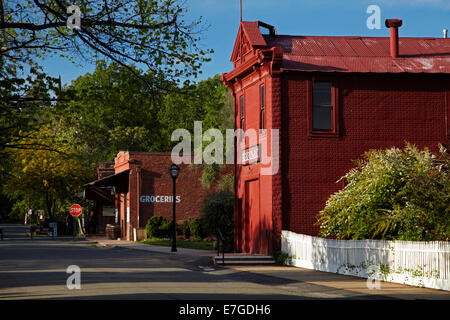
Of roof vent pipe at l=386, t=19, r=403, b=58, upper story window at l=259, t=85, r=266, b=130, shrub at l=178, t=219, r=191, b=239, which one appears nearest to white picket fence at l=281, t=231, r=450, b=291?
upper story window at l=259, t=85, r=266, b=130

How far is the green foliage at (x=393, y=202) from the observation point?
19.5m

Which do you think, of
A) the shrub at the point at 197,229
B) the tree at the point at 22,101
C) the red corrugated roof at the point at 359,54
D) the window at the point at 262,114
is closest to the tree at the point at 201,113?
the shrub at the point at 197,229

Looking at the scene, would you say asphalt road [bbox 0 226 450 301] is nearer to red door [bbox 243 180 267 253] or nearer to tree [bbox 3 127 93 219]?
red door [bbox 243 180 267 253]

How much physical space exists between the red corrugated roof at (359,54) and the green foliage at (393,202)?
4.23 m

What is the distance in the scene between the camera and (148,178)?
1951 inches

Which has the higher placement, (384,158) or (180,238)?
(384,158)

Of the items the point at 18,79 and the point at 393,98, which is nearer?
the point at 18,79

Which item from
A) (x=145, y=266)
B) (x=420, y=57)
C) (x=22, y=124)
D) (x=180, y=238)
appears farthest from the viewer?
(x=180, y=238)

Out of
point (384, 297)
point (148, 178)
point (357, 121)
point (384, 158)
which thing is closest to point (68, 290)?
point (384, 297)

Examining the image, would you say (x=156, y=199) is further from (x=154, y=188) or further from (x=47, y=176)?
(x=47, y=176)

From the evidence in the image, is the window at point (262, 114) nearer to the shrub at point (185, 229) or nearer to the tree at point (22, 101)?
the tree at point (22, 101)

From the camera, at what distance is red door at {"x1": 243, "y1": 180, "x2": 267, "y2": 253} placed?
27.7 m

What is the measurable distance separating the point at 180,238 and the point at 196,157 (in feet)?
21.7

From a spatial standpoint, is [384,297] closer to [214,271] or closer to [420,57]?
[214,271]
